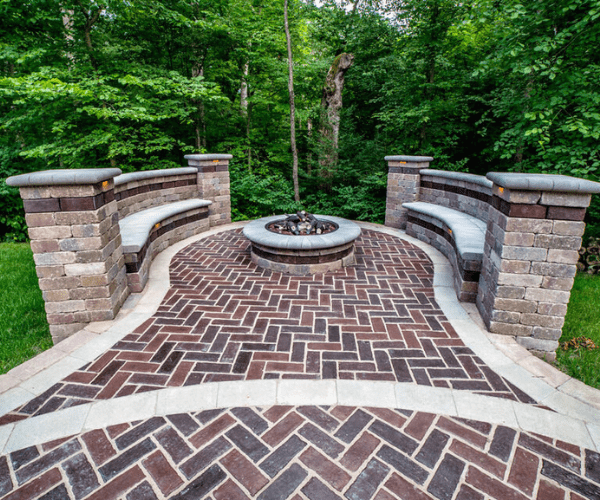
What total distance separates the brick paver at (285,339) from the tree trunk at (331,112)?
5.62 metres

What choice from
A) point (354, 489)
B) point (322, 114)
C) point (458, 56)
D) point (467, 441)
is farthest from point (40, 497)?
point (458, 56)

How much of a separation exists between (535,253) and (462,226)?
7.40ft

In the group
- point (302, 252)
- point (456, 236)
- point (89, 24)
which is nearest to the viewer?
point (456, 236)

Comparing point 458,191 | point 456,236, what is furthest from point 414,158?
point 456,236

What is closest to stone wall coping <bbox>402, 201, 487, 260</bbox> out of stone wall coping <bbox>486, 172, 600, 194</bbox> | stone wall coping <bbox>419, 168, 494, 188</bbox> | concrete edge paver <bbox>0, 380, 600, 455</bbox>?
stone wall coping <bbox>419, 168, 494, 188</bbox>

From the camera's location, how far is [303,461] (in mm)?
2078

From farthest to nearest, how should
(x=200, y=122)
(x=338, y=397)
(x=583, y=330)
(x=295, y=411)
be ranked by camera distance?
1. (x=200, y=122)
2. (x=583, y=330)
3. (x=338, y=397)
4. (x=295, y=411)

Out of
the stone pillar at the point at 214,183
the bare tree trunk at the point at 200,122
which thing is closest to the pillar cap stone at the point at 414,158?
the stone pillar at the point at 214,183

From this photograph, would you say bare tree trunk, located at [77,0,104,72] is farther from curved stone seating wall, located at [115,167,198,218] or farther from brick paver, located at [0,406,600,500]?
brick paver, located at [0,406,600,500]

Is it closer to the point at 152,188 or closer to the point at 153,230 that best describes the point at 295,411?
the point at 153,230

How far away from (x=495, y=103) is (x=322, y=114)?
4578mm

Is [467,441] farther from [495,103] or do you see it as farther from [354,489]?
[495,103]

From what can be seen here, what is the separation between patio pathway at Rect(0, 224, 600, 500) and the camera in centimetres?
196

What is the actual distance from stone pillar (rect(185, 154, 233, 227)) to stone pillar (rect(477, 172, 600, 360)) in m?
5.97
